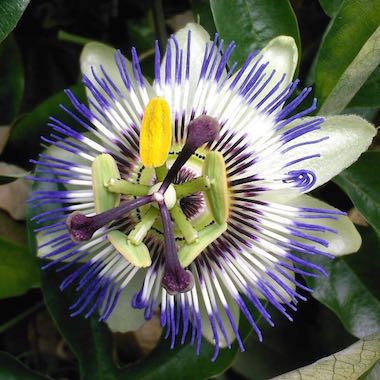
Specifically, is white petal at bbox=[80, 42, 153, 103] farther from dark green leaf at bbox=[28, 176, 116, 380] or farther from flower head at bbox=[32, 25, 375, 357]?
dark green leaf at bbox=[28, 176, 116, 380]

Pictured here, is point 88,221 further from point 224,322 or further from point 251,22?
point 251,22

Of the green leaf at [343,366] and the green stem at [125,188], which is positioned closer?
the green stem at [125,188]

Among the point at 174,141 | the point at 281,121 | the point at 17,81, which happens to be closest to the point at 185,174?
the point at 174,141

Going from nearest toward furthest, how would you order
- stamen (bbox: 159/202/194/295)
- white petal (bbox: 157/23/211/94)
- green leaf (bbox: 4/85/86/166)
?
stamen (bbox: 159/202/194/295) < white petal (bbox: 157/23/211/94) < green leaf (bbox: 4/85/86/166)

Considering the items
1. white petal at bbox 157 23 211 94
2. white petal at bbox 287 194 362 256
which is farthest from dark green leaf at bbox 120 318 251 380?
white petal at bbox 157 23 211 94

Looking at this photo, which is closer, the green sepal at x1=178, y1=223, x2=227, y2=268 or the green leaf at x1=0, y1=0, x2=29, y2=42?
the green sepal at x1=178, y1=223, x2=227, y2=268

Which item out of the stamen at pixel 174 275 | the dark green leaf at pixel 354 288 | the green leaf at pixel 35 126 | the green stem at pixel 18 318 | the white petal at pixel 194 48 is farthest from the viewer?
the green stem at pixel 18 318

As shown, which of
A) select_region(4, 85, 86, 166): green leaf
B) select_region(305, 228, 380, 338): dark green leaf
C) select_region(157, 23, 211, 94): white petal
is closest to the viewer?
select_region(157, 23, 211, 94): white petal

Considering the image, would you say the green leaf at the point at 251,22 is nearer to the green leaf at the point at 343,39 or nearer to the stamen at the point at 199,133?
the green leaf at the point at 343,39

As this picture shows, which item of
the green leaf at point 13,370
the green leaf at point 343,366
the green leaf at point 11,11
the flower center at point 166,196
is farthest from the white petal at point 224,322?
the green leaf at point 11,11
